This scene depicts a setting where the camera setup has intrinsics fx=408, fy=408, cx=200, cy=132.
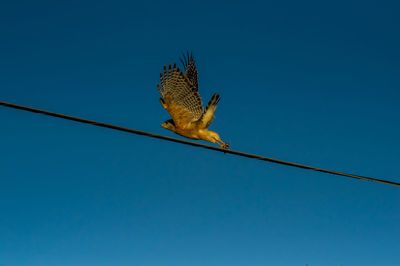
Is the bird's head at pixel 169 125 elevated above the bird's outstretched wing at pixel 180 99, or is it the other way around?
the bird's outstretched wing at pixel 180 99

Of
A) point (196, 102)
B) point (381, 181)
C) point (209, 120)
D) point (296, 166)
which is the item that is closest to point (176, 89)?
point (196, 102)

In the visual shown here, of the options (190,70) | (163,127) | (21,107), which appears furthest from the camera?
(190,70)

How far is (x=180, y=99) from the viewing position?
9469 mm

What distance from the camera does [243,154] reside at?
5965 millimetres

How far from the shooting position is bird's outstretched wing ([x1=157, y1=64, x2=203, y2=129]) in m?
9.07

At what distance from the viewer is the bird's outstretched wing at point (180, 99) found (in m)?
9.07

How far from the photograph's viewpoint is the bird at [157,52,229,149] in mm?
8508

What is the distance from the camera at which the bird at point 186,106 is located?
8.51m

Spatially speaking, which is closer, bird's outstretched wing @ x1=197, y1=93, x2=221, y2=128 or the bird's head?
bird's outstretched wing @ x1=197, y1=93, x2=221, y2=128

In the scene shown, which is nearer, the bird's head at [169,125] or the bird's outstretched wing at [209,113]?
the bird's outstretched wing at [209,113]

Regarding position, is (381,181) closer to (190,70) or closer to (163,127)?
(163,127)

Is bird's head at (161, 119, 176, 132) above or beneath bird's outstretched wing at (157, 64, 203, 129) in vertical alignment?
beneath

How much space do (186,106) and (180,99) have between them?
25cm

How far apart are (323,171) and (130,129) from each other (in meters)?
2.85
